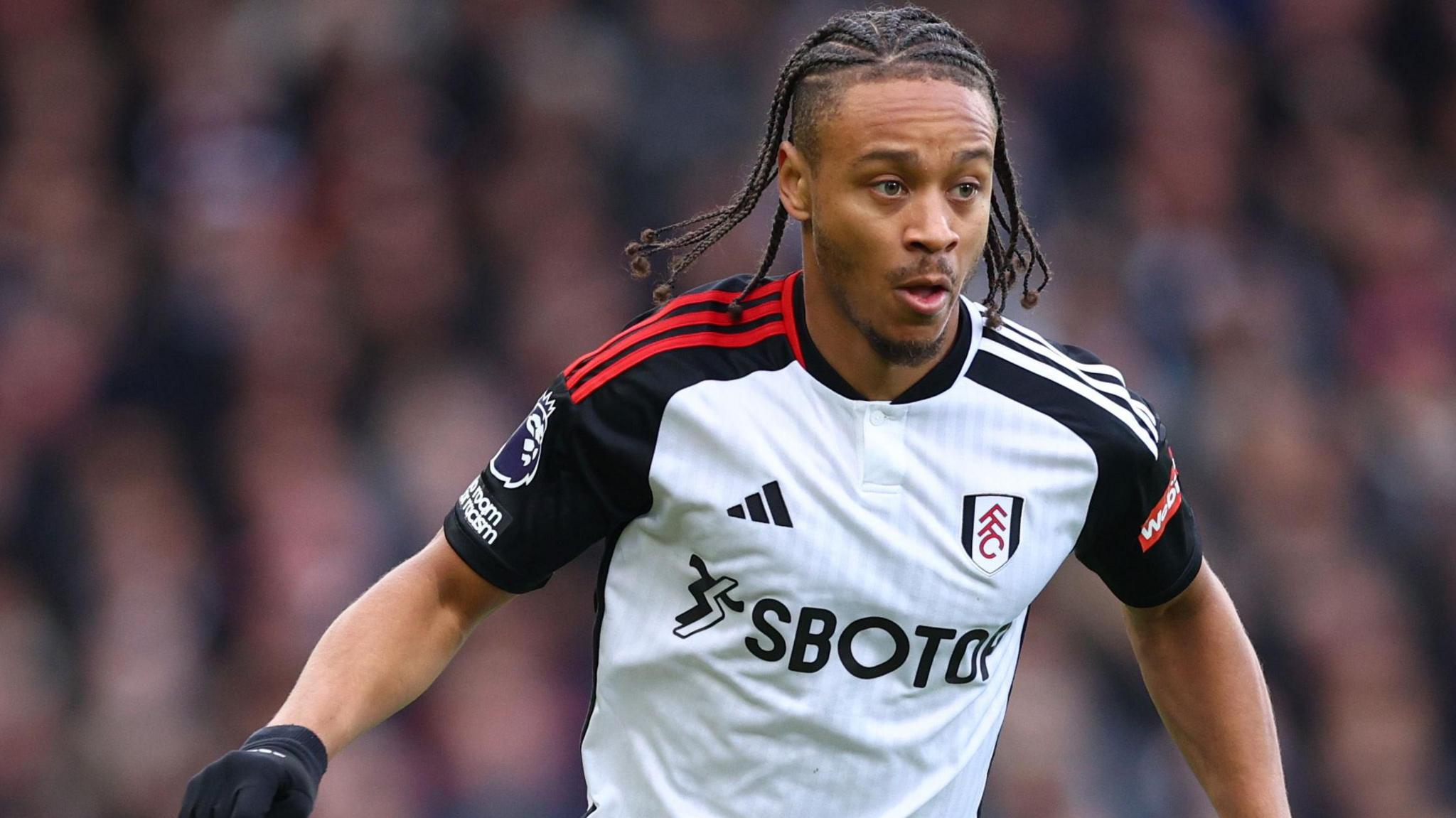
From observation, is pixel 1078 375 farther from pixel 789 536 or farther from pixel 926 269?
pixel 789 536

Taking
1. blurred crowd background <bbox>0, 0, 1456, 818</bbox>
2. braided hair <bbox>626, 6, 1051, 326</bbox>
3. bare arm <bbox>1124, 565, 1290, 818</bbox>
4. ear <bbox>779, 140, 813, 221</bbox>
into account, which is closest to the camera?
braided hair <bbox>626, 6, 1051, 326</bbox>

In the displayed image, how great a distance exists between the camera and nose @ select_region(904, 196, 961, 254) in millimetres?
2998

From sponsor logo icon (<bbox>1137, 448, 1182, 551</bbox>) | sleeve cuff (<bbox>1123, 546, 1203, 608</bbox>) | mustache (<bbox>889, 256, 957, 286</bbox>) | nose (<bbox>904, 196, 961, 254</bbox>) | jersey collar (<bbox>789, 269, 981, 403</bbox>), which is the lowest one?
sleeve cuff (<bbox>1123, 546, 1203, 608</bbox>)

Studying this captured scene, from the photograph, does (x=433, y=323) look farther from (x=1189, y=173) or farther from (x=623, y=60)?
(x=1189, y=173)

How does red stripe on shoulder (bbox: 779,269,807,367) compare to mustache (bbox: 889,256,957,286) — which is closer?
mustache (bbox: 889,256,957,286)

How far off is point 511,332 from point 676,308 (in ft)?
14.7

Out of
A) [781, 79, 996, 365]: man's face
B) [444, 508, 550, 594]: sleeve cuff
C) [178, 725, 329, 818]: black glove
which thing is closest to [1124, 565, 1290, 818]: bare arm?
[781, 79, 996, 365]: man's face

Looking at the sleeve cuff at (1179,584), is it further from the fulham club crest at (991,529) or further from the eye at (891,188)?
the eye at (891,188)

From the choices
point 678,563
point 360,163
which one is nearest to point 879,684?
point 678,563

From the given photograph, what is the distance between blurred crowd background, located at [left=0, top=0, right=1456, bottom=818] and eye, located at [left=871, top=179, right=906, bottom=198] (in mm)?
4069

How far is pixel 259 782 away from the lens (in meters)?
2.77

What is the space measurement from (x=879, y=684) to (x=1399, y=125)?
7.06 m

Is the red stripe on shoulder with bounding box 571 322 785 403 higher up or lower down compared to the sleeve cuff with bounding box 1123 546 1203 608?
higher up

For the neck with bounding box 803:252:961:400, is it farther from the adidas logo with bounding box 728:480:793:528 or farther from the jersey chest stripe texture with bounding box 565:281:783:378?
the adidas logo with bounding box 728:480:793:528
